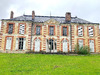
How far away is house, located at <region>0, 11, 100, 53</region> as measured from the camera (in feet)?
75.9

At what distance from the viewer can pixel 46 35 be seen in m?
24.0

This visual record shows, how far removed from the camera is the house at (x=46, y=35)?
23125mm

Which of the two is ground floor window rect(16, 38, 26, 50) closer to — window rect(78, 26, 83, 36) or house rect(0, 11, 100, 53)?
house rect(0, 11, 100, 53)

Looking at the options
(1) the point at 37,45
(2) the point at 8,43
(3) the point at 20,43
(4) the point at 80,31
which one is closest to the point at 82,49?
(4) the point at 80,31

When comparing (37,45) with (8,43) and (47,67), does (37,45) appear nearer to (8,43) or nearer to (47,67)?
(8,43)

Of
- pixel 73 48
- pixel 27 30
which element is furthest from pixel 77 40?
pixel 27 30

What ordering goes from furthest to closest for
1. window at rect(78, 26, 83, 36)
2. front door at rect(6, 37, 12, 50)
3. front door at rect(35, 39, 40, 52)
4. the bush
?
window at rect(78, 26, 83, 36), front door at rect(35, 39, 40, 52), front door at rect(6, 37, 12, 50), the bush

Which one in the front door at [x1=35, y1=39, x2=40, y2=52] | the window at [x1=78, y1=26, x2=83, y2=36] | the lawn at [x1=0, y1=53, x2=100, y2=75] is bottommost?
the lawn at [x1=0, y1=53, x2=100, y2=75]

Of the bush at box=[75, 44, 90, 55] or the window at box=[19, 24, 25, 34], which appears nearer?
the bush at box=[75, 44, 90, 55]

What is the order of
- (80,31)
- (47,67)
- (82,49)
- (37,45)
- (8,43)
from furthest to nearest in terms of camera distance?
(80,31) < (37,45) < (8,43) < (82,49) < (47,67)

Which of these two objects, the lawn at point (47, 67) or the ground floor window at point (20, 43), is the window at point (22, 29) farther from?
the lawn at point (47, 67)

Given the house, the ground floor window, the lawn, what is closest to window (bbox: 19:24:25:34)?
the house

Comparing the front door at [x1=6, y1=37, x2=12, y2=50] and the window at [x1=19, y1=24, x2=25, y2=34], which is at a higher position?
the window at [x1=19, y1=24, x2=25, y2=34]

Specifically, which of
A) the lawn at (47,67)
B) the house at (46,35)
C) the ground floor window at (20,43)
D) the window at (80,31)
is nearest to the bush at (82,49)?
the house at (46,35)
